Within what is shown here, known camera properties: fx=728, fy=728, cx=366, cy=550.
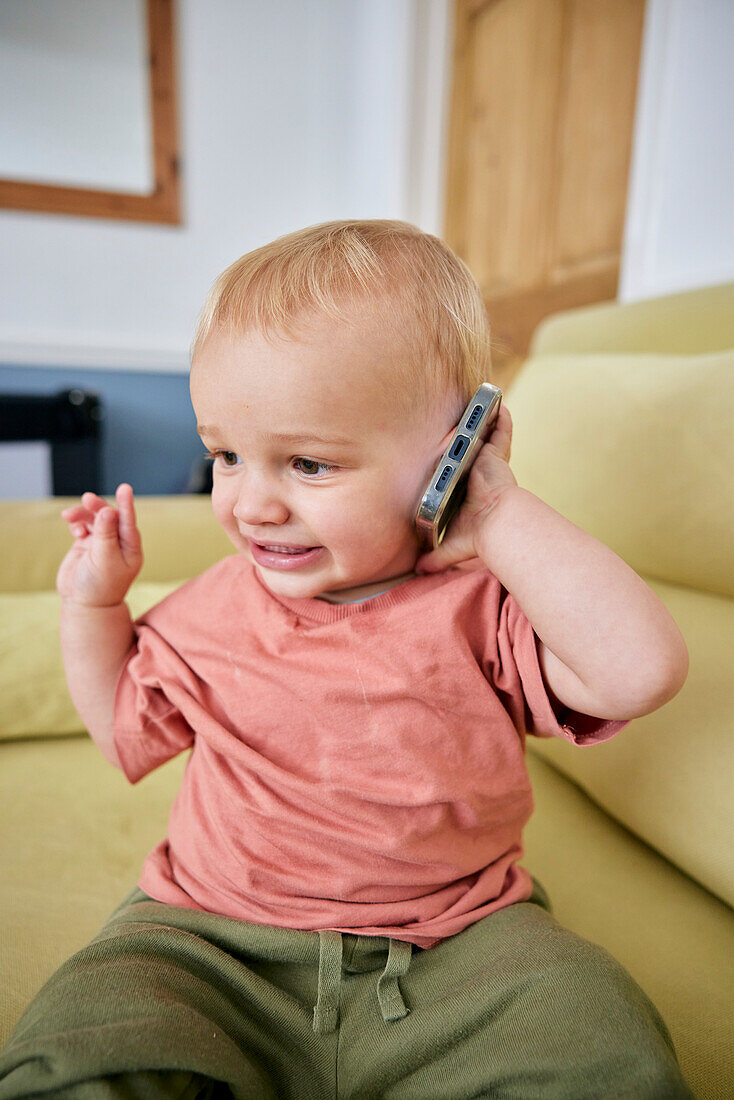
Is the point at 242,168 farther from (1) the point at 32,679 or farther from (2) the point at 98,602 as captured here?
(2) the point at 98,602

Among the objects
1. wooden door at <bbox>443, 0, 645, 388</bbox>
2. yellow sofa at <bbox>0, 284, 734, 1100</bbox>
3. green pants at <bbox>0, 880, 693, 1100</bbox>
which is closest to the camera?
green pants at <bbox>0, 880, 693, 1100</bbox>

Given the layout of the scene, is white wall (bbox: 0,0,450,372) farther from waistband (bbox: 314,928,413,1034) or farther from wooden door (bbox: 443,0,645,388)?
waistband (bbox: 314,928,413,1034)

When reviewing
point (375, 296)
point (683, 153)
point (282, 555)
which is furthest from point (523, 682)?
point (683, 153)

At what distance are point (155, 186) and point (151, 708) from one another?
8.55 ft

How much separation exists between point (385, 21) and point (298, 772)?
297cm

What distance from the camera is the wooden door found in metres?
1.80

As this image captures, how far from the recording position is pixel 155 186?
2713 mm

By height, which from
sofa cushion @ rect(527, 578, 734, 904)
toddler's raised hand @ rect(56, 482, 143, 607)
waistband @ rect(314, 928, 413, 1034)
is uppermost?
toddler's raised hand @ rect(56, 482, 143, 607)

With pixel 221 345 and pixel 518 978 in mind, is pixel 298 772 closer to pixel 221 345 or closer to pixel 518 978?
pixel 518 978

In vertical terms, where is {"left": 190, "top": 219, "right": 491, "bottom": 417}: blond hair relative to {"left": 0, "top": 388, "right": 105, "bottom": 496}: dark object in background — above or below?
above

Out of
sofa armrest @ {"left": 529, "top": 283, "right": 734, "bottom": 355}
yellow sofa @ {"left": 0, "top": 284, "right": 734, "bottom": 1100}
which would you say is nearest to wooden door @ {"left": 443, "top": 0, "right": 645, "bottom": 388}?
sofa armrest @ {"left": 529, "top": 283, "right": 734, "bottom": 355}

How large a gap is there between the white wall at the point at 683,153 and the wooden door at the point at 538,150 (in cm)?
16

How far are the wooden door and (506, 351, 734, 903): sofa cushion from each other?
27.9 inches

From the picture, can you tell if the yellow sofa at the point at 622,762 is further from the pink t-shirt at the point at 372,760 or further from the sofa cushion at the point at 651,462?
the pink t-shirt at the point at 372,760
